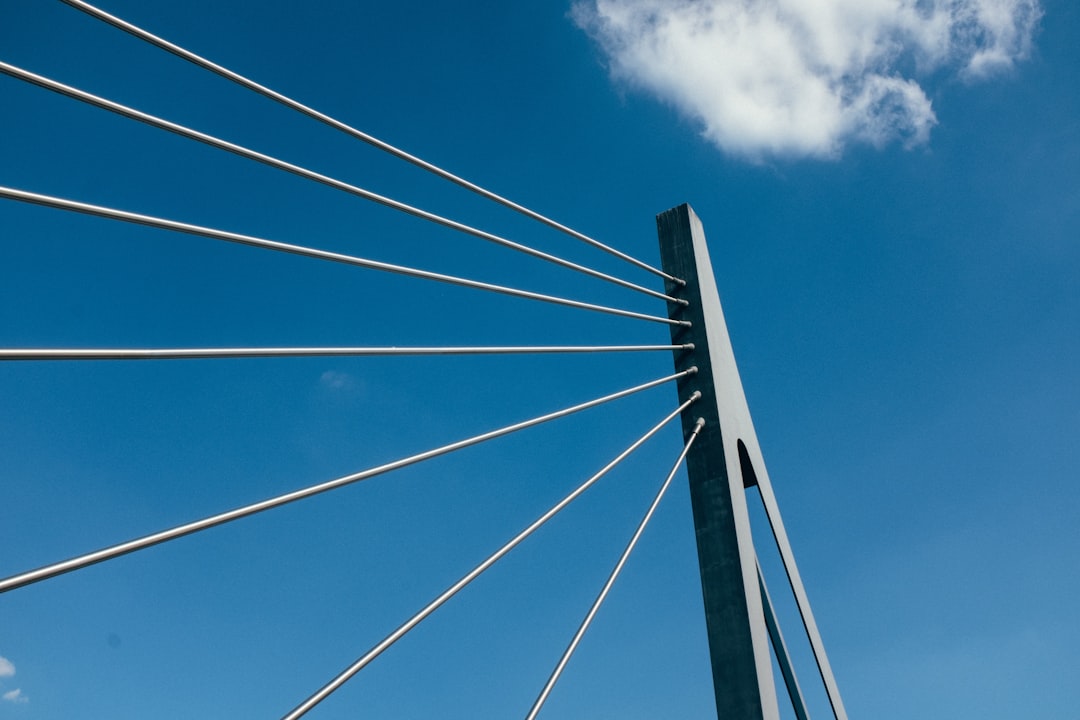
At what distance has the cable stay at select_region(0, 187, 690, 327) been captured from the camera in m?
3.20

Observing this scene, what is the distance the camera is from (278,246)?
14.5 feet

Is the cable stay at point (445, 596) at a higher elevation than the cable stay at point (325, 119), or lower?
lower

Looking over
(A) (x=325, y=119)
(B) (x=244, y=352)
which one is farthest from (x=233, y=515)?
(A) (x=325, y=119)

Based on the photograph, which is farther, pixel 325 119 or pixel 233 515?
pixel 325 119

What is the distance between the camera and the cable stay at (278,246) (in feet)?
10.5

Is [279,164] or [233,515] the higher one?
[279,164]

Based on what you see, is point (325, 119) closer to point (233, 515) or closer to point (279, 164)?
point (279, 164)

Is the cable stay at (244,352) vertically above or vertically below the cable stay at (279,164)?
below

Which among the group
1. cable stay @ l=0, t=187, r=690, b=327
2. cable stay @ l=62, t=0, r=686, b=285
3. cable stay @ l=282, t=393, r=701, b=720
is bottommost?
cable stay @ l=282, t=393, r=701, b=720

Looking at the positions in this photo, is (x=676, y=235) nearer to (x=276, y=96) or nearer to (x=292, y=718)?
(x=276, y=96)

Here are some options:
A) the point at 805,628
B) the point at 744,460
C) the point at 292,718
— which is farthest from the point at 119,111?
the point at 805,628

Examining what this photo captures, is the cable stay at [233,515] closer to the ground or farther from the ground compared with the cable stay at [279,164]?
closer to the ground

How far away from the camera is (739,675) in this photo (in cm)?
580

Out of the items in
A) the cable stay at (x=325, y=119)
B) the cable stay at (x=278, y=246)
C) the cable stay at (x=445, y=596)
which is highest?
the cable stay at (x=325, y=119)
